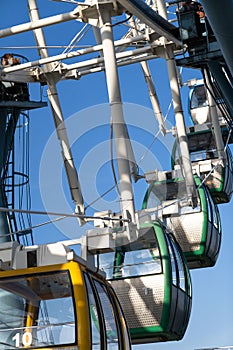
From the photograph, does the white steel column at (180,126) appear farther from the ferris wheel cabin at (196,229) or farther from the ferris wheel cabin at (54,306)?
the ferris wheel cabin at (54,306)

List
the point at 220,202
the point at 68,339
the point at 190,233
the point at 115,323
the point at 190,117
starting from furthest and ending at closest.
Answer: the point at 190,117 → the point at 220,202 → the point at 190,233 → the point at 115,323 → the point at 68,339

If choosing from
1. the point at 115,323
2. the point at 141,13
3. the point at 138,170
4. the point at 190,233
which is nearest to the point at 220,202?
the point at 138,170

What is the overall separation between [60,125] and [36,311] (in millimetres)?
11418

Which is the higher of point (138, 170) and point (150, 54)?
point (150, 54)

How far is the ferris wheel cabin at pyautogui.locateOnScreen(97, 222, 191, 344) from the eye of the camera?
1672 cm

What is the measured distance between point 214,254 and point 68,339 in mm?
12355

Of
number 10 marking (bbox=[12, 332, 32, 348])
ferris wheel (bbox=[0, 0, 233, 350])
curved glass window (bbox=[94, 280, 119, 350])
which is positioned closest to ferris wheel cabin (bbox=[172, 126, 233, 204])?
ferris wheel (bbox=[0, 0, 233, 350])

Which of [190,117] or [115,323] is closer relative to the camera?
[115,323]

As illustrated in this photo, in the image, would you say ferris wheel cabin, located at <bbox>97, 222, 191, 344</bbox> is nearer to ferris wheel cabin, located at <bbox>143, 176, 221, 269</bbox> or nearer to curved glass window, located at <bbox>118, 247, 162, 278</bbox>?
curved glass window, located at <bbox>118, 247, 162, 278</bbox>

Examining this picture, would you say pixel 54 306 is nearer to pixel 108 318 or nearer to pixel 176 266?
pixel 108 318

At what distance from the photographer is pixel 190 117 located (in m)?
31.3

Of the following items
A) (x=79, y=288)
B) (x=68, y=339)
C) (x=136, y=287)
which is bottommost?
(x=68, y=339)

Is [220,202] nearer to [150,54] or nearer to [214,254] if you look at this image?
[214,254]

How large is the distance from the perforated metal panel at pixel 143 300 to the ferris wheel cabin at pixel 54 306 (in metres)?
5.04
